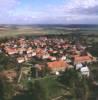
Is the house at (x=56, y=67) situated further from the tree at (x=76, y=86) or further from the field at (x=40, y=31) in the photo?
the field at (x=40, y=31)

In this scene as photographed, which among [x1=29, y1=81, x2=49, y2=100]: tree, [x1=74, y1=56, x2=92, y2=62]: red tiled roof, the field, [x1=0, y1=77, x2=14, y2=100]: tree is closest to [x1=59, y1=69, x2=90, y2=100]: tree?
[x1=29, y1=81, x2=49, y2=100]: tree

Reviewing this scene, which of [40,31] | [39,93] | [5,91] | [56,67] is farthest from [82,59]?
[40,31]

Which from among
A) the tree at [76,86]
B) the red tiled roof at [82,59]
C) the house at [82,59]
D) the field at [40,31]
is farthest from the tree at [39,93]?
the field at [40,31]

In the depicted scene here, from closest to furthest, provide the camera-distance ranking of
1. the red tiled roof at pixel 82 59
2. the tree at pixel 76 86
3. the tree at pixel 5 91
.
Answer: the tree at pixel 5 91, the tree at pixel 76 86, the red tiled roof at pixel 82 59

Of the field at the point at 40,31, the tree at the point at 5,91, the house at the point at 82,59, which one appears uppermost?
the tree at the point at 5,91

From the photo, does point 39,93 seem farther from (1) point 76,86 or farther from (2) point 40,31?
(2) point 40,31

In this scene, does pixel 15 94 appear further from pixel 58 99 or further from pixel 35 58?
pixel 35 58

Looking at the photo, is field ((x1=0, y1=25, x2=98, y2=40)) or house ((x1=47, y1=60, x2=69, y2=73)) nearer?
house ((x1=47, y1=60, x2=69, y2=73))

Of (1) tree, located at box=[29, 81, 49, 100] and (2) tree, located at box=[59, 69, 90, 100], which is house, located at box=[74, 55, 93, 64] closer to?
(2) tree, located at box=[59, 69, 90, 100]

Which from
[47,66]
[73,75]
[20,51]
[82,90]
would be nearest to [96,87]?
[73,75]

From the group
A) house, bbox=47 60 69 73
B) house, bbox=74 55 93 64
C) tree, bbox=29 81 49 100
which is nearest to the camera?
tree, bbox=29 81 49 100

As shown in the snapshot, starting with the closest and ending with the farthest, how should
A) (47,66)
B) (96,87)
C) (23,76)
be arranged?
1. (96,87)
2. (23,76)
3. (47,66)
